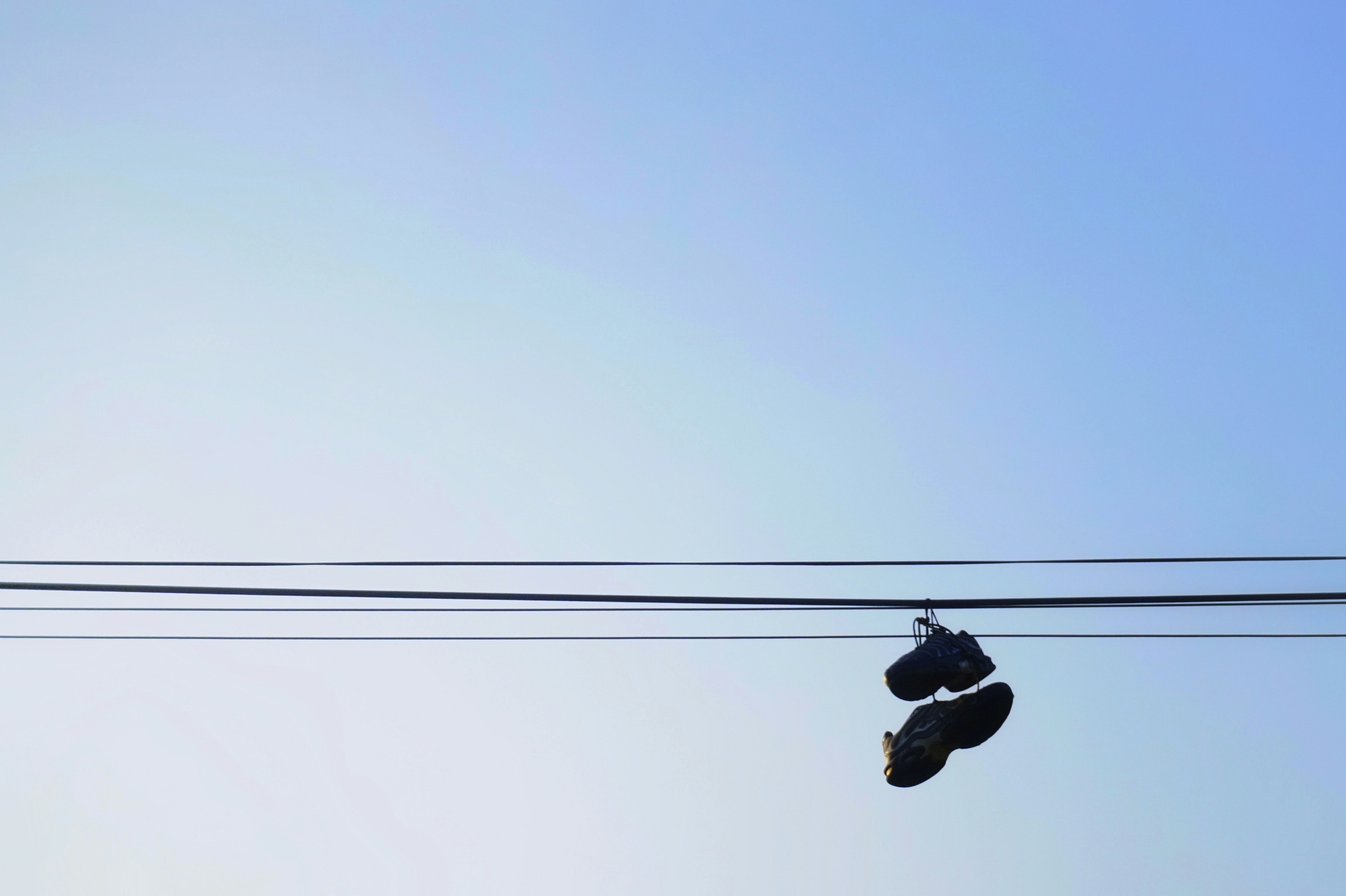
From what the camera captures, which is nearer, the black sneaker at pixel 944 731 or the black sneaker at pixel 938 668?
the black sneaker at pixel 938 668

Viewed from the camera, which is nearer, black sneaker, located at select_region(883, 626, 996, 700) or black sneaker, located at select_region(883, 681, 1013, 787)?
black sneaker, located at select_region(883, 626, 996, 700)

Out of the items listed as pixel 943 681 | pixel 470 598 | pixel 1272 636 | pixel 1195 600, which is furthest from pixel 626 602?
pixel 1272 636

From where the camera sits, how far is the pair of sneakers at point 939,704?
21.5 feet

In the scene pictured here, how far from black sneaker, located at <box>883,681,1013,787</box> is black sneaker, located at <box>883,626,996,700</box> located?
10 cm

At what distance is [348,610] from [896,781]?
2622 millimetres

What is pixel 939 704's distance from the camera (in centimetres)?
689

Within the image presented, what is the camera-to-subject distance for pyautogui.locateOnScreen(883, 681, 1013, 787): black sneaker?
6.74m

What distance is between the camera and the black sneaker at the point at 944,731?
674 cm

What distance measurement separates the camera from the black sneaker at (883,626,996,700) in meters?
6.53

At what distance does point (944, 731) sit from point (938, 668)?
387 mm

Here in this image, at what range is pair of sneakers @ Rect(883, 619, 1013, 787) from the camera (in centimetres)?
656

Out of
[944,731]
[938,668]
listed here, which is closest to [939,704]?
[944,731]

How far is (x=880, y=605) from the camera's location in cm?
624

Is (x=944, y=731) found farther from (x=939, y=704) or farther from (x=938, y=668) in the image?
(x=938, y=668)
